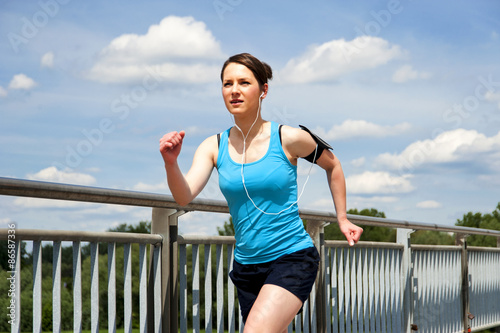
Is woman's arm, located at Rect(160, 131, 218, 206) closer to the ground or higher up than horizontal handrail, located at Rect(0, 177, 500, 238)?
higher up

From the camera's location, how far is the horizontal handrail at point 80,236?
2.87 meters

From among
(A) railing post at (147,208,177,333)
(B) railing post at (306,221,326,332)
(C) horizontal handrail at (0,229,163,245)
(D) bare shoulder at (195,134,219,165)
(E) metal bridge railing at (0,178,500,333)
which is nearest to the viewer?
(C) horizontal handrail at (0,229,163,245)

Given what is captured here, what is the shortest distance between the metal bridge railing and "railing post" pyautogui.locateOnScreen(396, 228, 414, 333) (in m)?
0.01

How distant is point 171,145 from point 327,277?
3.36 metres

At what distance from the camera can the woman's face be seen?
3178 mm

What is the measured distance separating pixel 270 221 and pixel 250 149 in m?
0.38

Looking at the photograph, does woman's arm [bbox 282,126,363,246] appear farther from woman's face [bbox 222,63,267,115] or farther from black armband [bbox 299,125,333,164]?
woman's face [bbox 222,63,267,115]

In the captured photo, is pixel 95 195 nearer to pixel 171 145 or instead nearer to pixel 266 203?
pixel 171 145

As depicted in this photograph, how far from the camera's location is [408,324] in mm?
7258

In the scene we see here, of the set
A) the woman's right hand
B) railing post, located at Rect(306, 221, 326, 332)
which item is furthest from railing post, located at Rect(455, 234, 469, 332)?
the woman's right hand

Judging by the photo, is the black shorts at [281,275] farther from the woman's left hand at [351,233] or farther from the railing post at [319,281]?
the railing post at [319,281]

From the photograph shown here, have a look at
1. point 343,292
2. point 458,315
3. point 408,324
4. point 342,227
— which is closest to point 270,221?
point 342,227

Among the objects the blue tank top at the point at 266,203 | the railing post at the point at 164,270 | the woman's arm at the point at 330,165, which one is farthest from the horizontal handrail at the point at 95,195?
the woman's arm at the point at 330,165

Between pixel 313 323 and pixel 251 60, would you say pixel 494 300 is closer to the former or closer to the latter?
pixel 313 323
